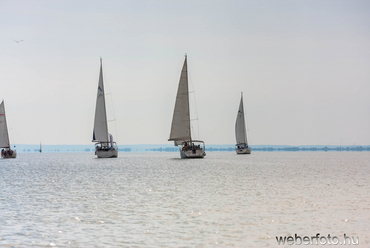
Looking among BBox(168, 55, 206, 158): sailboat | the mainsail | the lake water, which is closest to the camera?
the lake water

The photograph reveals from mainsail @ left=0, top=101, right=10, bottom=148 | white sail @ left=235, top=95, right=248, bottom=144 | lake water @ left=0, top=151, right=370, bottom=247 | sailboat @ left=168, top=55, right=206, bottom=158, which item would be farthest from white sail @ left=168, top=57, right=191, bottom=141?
lake water @ left=0, top=151, right=370, bottom=247

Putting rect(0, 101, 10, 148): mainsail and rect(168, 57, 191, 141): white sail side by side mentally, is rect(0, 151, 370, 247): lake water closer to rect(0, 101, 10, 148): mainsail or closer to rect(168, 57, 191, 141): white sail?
rect(168, 57, 191, 141): white sail

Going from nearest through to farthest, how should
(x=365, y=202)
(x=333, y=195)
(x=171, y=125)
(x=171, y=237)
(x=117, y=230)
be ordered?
(x=171, y=237) → (x=117, y=230) → (x=365, y=202) → (x=333, y=195) → (x=171, y=125)

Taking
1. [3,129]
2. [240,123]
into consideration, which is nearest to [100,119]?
[3,129]

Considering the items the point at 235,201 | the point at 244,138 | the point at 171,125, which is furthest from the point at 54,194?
the point at 244,138

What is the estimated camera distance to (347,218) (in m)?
24.6

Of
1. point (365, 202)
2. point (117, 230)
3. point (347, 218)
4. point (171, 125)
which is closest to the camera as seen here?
point (117, 230)

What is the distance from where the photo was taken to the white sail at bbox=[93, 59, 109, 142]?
339 feet

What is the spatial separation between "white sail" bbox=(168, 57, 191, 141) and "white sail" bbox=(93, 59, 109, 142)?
56.0 ft

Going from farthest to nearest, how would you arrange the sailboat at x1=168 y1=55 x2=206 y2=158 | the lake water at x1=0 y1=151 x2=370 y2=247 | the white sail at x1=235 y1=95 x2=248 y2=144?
the white sail at x1=235 y1=95 x2=248 y2=144
the sailboat at x1=168 y1=55 x2=206 y2=158
the lake water at x1=0 y1=151 x2=370 y2=247

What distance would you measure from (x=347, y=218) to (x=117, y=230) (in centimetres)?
1186

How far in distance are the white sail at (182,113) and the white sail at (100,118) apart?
56.0 feet

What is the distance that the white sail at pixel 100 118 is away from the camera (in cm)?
10319

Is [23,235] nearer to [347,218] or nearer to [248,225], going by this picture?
[248,225]
